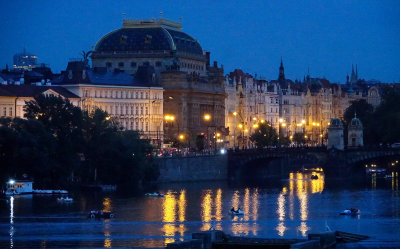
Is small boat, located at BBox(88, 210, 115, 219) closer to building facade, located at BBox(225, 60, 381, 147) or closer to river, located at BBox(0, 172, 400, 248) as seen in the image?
river, located at BBox(0, 172, 400, 248)

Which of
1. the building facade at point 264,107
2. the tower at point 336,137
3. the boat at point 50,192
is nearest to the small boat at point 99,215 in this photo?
the boat at point 50,192

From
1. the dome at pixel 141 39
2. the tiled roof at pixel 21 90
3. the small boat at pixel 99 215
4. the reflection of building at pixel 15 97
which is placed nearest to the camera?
the small boat at pixel 99 215

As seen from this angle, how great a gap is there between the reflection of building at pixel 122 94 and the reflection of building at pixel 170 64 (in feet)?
10.9

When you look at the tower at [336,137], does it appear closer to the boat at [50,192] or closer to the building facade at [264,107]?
the building facade at [264,107]

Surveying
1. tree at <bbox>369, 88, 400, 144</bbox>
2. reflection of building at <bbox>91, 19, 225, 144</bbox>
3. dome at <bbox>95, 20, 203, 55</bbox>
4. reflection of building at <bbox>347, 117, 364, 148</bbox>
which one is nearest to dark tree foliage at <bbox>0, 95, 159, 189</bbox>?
reflection of building at <bbox>347, 117, 364, 148</bbox>

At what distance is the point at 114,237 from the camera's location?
76750 millimetres

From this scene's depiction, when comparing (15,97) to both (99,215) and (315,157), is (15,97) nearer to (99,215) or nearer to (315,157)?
(315,157)

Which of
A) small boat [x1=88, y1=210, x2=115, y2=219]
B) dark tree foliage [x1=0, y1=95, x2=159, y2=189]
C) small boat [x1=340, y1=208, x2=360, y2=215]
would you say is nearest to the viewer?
small boat [x1=88, y1=210, x2=115, y2=219]

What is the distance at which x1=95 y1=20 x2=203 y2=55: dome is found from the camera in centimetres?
15988

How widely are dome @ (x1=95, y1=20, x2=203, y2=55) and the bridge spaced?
26033 millimetres

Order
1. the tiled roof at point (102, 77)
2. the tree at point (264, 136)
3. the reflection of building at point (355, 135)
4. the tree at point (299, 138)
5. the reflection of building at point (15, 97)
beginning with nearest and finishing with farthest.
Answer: the reflection of building at point (15, 97)
the tiled roof at point (102, 77)
the reflection of building at point (355, 135)
the tree at point (264, 136)
the tree at point (299, 138)

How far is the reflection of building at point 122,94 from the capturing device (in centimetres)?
13900

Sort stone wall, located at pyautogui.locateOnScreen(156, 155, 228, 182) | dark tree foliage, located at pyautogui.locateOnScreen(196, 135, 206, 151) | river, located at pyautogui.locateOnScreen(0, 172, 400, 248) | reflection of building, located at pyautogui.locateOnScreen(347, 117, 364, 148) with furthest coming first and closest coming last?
dark tree foliage, located at pyautogui.locateOnScreen(196, 135, 206, 151)
reflection of building, located at pyautogui.locateOnScreen(347, 117, 364, 148)
stone wall, located at pyautogui.locateOnScreen(156, 155, 228, 182)
river, located at pyautogui.locateOnScreen(0, 172, 400, 248)

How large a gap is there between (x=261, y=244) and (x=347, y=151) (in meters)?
64.5
